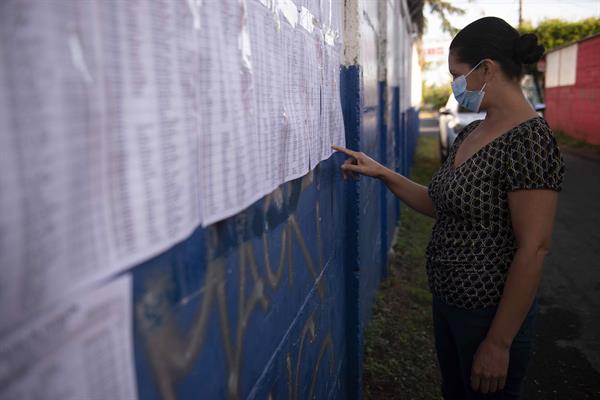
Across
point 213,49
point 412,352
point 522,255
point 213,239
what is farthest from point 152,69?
point 412,352

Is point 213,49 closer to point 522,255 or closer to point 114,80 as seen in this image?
point 114,80

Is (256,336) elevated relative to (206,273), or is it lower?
lower

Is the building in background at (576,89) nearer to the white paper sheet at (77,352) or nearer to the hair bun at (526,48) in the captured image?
the hair bun at (526,48)

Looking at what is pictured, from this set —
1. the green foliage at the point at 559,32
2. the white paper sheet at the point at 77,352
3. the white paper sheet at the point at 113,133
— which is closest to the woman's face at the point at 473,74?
the white paper sheet at the point at 113,133

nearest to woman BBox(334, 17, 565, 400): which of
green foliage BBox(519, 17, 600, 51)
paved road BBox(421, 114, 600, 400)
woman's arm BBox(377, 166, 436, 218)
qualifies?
woman's arm BBox(377, 166, 436, 218)

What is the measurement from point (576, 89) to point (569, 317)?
562 inches

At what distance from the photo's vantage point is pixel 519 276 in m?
1.74

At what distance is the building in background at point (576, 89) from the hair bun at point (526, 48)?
14.7m

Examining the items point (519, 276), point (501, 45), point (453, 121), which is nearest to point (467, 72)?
point (501, 45)

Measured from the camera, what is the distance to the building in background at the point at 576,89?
15.0 metres

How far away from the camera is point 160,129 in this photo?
802 millimetres

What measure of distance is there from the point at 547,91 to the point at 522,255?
68.6 ft

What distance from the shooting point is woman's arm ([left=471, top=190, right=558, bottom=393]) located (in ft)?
5.54

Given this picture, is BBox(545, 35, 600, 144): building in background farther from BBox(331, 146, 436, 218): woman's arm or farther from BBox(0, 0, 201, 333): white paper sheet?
BBox(0, 0, 201, 333): white paper sheet
